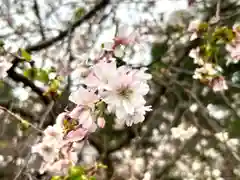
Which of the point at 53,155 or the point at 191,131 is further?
the point at 191,131

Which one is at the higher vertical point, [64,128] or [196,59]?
[196,59]

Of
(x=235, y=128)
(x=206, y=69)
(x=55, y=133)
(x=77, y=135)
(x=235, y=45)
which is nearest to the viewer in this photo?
(x=77, y=135)

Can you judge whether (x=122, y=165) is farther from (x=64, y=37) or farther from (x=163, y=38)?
(x=64, y=37)

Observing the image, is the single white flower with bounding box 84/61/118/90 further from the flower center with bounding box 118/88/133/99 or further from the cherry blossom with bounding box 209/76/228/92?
the cherry blossom with bounding box 209/76/228/92

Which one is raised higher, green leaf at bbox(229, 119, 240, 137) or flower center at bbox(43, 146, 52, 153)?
green leaf at bbox(229, 119, 240, 137)

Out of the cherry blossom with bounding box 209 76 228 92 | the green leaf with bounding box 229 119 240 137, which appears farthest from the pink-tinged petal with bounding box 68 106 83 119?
the green leaf with bounding box 229 119 240 137

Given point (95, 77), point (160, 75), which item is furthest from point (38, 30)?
point (95, 77)

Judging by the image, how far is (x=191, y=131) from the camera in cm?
352

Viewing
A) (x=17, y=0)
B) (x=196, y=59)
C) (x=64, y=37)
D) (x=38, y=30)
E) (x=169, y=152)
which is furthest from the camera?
(x=169, y=152)

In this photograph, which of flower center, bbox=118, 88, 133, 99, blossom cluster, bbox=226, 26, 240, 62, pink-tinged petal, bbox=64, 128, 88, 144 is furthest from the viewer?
blossom cluster, bbox=226, 26, 240, 62

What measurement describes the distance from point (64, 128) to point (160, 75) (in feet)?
5.52

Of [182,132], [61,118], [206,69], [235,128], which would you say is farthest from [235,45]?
[235,128]

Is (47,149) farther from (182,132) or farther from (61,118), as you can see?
(182,132)

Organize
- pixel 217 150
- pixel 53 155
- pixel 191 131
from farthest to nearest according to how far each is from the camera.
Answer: pixel 217 150 → pixel 191 131 → pixel 53 155
